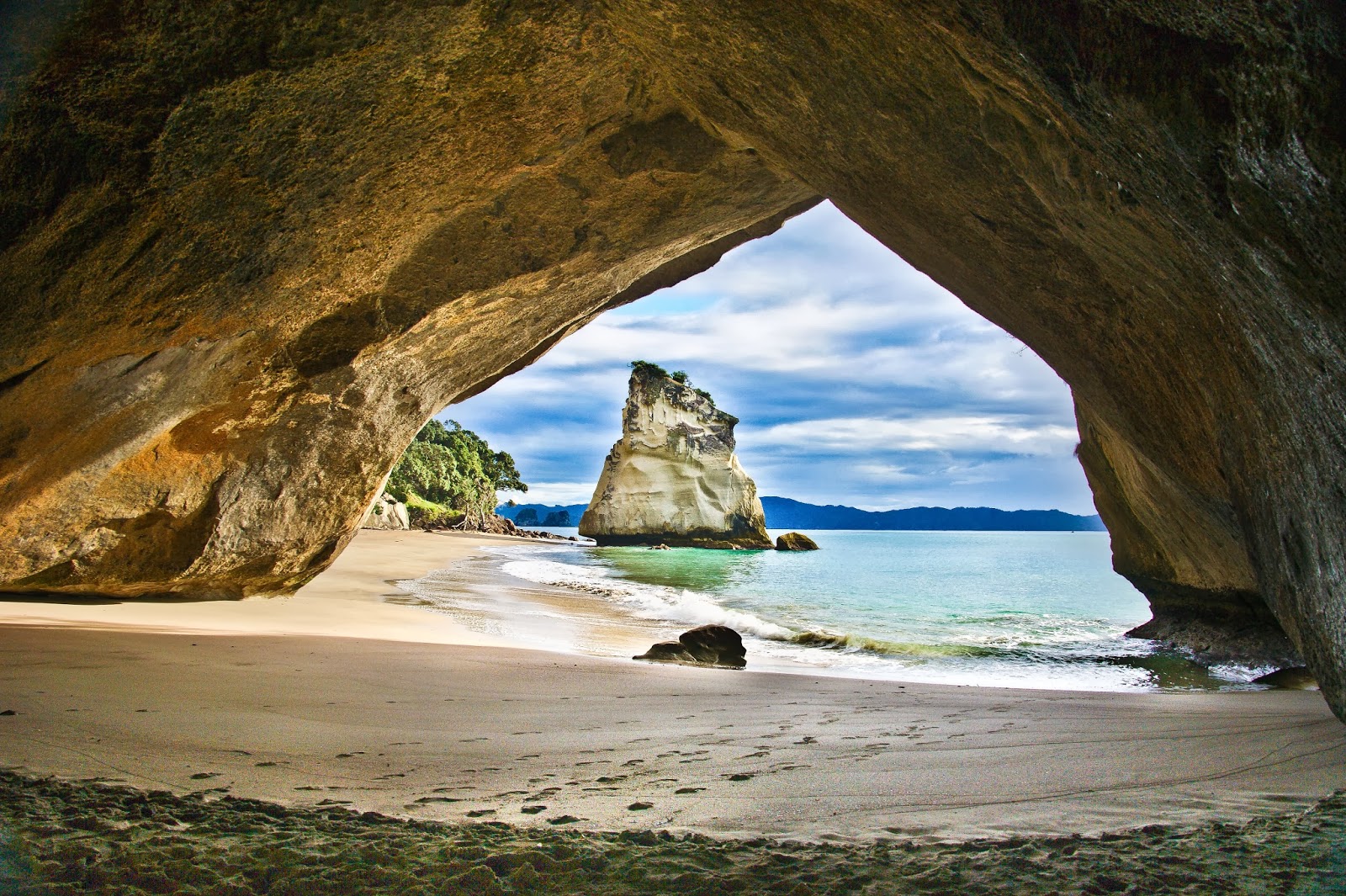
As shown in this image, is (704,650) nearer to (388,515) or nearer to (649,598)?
(649,598)

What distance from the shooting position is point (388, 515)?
43.2 meters

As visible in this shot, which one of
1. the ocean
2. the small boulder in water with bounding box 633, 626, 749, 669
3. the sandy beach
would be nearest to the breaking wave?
the ocean

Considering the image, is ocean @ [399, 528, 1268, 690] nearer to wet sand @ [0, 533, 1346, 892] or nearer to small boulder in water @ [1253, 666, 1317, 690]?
small boulder in water @ [1253, 666, 1317, 690]

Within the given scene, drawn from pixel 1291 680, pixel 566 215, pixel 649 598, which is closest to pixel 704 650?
pixel 566 215

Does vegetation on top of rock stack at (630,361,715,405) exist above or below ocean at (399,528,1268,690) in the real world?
above

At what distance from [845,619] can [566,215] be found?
10671 millimetres

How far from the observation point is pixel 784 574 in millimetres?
28812

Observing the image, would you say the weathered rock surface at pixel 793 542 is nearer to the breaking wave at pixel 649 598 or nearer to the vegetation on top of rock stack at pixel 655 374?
the vegetation on top of rock stack at pixel 655 374

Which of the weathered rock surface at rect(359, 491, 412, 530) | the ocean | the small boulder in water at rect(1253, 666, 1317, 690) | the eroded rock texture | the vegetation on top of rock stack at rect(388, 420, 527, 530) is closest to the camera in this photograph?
the eroded rock texture

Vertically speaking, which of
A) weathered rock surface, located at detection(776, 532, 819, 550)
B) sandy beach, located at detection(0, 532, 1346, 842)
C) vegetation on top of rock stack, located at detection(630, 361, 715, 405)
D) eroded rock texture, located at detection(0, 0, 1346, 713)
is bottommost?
weathered rock surface, located at detection(776, 532, 819, 550)

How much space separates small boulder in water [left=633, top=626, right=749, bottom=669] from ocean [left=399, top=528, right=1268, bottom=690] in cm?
42

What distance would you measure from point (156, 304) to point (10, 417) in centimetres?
106

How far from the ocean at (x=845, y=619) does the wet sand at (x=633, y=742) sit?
2.06m

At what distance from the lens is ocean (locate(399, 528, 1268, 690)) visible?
8047 millimetres
